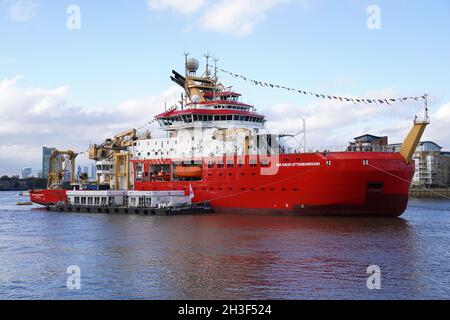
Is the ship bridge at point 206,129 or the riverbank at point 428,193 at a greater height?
the ship bridge at point 206,129

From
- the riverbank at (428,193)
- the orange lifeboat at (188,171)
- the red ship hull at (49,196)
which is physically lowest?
the riverbank at (428,193)

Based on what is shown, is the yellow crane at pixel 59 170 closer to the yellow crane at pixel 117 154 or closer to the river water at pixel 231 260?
the yellow crane at pixel 117 154

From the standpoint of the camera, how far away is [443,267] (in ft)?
59.9

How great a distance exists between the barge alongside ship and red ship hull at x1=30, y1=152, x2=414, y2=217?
69 mm

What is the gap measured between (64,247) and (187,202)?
17.6 m

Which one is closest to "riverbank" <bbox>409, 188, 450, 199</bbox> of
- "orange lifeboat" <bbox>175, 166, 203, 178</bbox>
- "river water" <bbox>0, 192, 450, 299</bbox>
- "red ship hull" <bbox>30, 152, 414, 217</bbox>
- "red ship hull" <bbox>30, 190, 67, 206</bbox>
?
"red ship hull" <bbox>30, 152, 414, 217</bbox>

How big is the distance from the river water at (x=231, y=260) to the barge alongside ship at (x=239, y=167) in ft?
7.80

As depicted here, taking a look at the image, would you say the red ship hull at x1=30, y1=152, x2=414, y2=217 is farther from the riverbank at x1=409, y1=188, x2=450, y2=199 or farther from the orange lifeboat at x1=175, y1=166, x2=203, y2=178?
the riverbank at x1=409, y1=188, x2=450, y2=199

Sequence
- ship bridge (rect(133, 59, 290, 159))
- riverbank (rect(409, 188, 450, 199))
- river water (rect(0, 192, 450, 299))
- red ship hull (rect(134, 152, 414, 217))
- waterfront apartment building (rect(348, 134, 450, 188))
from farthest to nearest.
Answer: waterfront apartment building (rect(348, 134, 450, 188))
riverbank (rect(409, 188, 450, 199))
ship bridge (rect(133, 59, 290, 159))
red ship hull (rect(134, 152, 414, 217))
river water (rect(0, 192, 450, 299))

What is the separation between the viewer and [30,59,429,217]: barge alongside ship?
106 ft

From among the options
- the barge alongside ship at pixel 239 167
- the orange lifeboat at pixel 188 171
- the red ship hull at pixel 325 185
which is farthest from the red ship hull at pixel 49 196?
the red ship hull at pixel 325 185

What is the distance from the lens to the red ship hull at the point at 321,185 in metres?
32.1
